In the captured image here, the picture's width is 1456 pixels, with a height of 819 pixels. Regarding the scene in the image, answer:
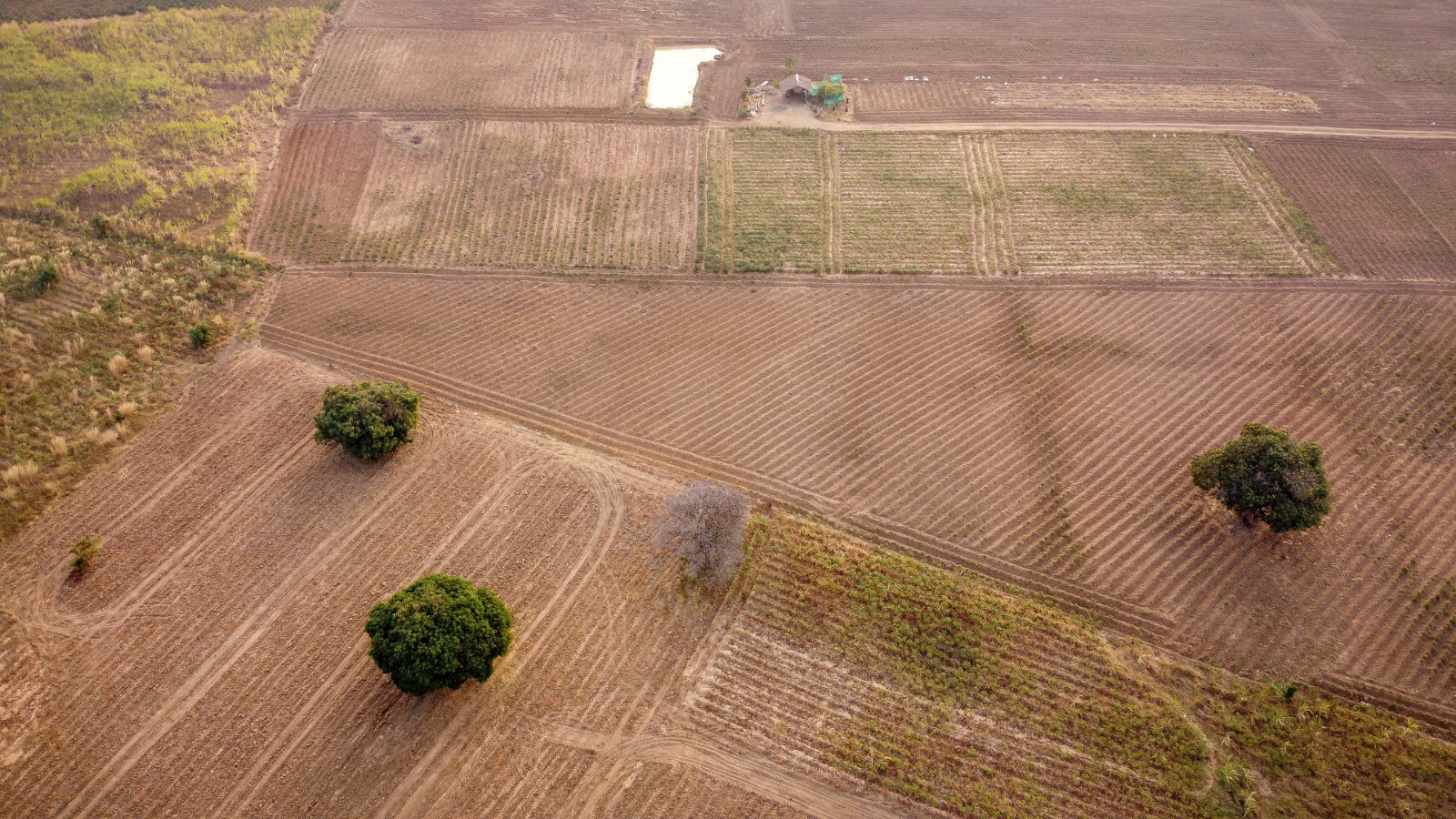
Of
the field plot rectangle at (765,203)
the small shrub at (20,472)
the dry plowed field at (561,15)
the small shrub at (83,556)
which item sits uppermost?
the dry plowed field at (561,15)

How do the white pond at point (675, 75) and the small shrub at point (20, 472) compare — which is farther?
the white pond at point (675, 75)

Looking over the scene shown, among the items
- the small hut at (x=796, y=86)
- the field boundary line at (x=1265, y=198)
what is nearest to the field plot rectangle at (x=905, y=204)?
the small hut at (x=796, y=86)

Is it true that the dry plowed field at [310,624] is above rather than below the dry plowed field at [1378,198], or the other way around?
below

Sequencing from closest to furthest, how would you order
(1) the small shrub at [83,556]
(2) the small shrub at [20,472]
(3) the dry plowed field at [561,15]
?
(1) the small shrub at [83,556] < (2) the small shrub at [20,472] < (3) the dry plowed field at [561,15]

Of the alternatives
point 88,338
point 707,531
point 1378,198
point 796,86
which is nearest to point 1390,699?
point 707,531

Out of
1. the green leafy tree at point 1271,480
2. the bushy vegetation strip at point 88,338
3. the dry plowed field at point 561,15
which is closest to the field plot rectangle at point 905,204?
the green leafy tree at point 1271,480

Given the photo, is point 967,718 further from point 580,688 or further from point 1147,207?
point 1147,207

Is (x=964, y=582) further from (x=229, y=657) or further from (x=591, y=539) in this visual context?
(x=229, y=657)

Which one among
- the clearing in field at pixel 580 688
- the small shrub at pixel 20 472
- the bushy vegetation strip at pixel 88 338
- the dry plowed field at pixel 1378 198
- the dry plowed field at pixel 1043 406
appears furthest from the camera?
the dry plowed field at pixel 1378 198

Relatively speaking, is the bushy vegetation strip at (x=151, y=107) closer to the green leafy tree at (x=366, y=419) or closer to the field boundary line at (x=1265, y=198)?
the green leafy tree at (x=366, y=419)
